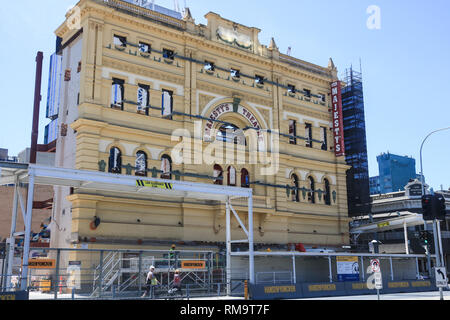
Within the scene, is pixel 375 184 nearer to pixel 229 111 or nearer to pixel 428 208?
pixel 229 111

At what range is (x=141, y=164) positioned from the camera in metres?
38.4

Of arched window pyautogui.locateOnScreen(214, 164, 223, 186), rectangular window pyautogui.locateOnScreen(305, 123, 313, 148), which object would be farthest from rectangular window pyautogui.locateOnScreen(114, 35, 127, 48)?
rectangular window pyautogui.locateOnScreen(305, 123, 313, 148)

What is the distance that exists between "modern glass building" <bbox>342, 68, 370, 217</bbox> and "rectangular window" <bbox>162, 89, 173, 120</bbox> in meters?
21.8

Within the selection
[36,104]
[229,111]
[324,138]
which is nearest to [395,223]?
[324,138]

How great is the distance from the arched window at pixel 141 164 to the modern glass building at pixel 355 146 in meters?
23.1

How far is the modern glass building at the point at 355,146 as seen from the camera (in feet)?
166

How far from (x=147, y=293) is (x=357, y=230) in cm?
2526

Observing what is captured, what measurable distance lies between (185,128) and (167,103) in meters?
2.89

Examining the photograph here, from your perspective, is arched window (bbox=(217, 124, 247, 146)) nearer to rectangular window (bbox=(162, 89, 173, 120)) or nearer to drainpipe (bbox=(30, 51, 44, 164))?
rectangular window (bbox=(162, 89, 173, 120))

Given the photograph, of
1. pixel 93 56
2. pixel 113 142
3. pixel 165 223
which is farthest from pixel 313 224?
pixel 93 56

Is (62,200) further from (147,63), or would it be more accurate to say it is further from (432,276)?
(432,276)

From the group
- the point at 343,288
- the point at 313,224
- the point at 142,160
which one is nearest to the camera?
the point at 343,288

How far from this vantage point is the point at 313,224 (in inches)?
1772

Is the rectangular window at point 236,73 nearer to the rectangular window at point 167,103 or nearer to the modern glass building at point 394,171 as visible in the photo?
the rectangular window at point 167,103
